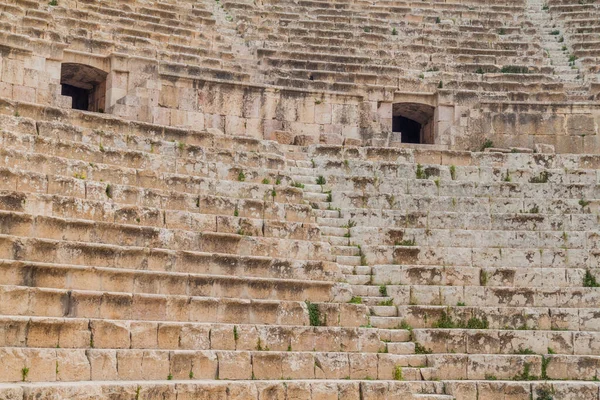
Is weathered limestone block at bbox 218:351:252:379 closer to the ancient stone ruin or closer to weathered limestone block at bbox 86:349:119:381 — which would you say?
the ancient stone ruin

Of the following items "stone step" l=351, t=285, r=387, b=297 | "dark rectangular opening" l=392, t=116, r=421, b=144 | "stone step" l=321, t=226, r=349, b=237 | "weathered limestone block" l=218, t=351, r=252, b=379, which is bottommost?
"weathered limestone block" l=218, t=351, r=252, b=379

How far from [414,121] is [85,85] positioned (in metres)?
7.49

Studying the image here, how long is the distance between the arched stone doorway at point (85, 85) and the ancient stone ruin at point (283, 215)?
7 centimetres

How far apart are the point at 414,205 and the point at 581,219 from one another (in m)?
2.66

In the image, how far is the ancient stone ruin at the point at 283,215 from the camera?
10375 millimetres

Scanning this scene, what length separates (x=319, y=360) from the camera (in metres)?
10.9

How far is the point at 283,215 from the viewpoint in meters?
13.6

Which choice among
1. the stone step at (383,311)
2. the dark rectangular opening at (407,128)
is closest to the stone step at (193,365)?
the stone step at (383,311)

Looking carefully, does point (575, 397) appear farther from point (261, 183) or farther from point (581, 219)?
point (261, 183)

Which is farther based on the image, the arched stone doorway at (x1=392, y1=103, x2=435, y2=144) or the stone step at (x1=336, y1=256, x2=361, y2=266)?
the arched stone doorway at (x1=392, y1=103, x2=435, y2=144)

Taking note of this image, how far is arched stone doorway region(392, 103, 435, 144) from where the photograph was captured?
66.1 ft

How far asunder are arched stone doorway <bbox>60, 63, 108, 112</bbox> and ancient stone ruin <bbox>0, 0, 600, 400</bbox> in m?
0.07

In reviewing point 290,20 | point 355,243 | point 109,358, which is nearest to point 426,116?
point 290,20

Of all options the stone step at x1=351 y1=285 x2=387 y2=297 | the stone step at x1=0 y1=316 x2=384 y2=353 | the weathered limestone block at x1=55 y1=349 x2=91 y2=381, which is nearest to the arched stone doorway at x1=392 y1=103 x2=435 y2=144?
the stone step at x1=351 y1=285 x2=387 y2=297
